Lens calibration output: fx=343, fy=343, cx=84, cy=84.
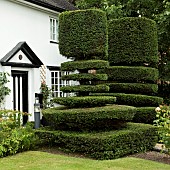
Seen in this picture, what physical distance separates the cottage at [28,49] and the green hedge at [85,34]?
4.09 metres

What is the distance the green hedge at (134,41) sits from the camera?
14648 mm

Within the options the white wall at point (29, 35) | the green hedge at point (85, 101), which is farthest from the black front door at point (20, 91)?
the green hedge at point (85, 101)

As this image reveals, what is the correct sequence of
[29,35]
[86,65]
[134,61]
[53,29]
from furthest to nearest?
[53,29] < [29,35] < [134,61] < [86,65]

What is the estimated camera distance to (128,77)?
47.5ft

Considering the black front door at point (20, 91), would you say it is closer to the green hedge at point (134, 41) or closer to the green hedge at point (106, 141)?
the green hedge at point (134, 41)

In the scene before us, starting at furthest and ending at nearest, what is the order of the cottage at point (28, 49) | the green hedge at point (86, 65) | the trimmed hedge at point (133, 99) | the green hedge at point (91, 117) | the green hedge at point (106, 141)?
the cottage at point (28, 49)
the trimmed hedge at point (133, 99)
the green hedge at point (86, 65)
the green hedge at point (91, 117)
the green hedge at point (106, 141)

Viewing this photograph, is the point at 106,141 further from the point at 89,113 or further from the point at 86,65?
the point at 86,65

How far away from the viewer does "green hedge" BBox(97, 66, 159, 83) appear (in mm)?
14398

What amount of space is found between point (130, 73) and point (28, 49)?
4.78 meters

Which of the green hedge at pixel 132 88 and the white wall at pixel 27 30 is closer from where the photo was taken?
the green hedge at pixel 132 88

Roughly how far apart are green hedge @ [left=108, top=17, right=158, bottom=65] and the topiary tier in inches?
138

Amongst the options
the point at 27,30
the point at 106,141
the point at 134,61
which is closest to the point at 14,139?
the point at 106,141

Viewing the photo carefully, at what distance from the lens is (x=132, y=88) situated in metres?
14.3

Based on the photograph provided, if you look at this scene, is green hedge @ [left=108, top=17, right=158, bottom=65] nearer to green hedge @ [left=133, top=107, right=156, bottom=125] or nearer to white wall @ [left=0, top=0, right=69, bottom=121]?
green hedge @ [left=133, top=107, right=156, bottom=125]
